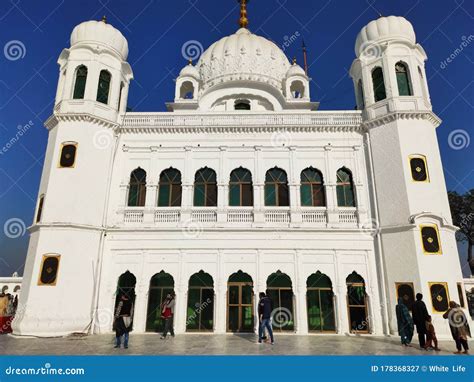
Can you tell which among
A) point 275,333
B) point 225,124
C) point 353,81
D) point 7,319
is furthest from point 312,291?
point 7,319

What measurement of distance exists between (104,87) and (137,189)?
16.7ft

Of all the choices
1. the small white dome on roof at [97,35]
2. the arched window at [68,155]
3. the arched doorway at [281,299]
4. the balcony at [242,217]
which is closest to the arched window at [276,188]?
the balcony at [242,217]

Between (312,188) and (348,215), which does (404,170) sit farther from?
(312,188)

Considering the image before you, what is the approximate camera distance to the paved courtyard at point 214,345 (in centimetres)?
896

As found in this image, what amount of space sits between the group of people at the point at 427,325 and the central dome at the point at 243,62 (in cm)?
1499

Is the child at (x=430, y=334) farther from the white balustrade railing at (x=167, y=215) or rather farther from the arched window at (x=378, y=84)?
the arched window at (x=378, y=84)

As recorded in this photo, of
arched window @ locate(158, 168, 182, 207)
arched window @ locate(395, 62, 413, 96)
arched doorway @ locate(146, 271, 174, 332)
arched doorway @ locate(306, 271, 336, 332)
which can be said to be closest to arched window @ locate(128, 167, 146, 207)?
arched window @ locate(158, 168, 182, 207)

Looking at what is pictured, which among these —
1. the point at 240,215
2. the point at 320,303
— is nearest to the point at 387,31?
the point at 240,215

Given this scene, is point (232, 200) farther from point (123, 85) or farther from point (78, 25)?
point (78, 25)

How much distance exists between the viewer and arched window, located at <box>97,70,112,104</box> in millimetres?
15285

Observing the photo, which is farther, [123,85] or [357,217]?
[123,85]

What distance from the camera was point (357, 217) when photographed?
1395cm

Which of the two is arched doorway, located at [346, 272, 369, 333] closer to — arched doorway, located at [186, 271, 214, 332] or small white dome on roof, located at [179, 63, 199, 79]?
arched doorway, located at [186, 271, 214, 332]

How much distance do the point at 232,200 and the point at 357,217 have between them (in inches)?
209
